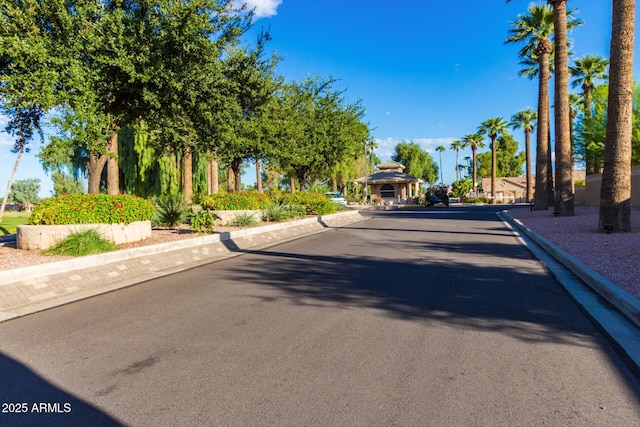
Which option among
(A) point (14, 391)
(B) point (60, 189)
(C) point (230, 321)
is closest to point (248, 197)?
(C) point (230, 321)

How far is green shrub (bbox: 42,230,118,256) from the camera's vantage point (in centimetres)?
941

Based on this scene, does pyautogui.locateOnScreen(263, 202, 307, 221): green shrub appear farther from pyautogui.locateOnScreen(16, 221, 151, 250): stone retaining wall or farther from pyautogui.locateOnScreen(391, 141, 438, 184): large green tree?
pyautogui.locateOnScreen(391, 141, 438, 184): large green tree

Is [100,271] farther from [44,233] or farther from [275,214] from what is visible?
[275,214]

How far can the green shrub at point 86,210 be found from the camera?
35.3ft

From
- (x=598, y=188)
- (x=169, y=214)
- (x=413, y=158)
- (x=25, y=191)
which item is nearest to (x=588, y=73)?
(x=598, y=188)

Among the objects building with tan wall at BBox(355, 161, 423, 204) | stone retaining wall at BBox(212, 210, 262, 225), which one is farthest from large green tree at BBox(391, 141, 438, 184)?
stone retaining wall at BBox(212, 210, 262, 225)

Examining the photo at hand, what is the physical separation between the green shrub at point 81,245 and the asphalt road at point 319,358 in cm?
244

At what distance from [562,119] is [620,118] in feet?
29.2

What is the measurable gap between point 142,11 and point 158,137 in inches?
161

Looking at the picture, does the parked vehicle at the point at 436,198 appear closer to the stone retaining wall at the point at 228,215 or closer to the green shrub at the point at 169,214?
the stone retaining wall at the point at 228,215

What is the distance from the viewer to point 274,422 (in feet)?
10.5

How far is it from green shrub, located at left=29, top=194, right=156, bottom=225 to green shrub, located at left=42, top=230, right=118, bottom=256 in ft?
2.88

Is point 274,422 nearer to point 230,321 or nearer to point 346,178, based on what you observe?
point 230,321

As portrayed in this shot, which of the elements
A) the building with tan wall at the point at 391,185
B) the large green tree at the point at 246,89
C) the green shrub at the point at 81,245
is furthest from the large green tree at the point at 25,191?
the green shrub at the point at 81,245
